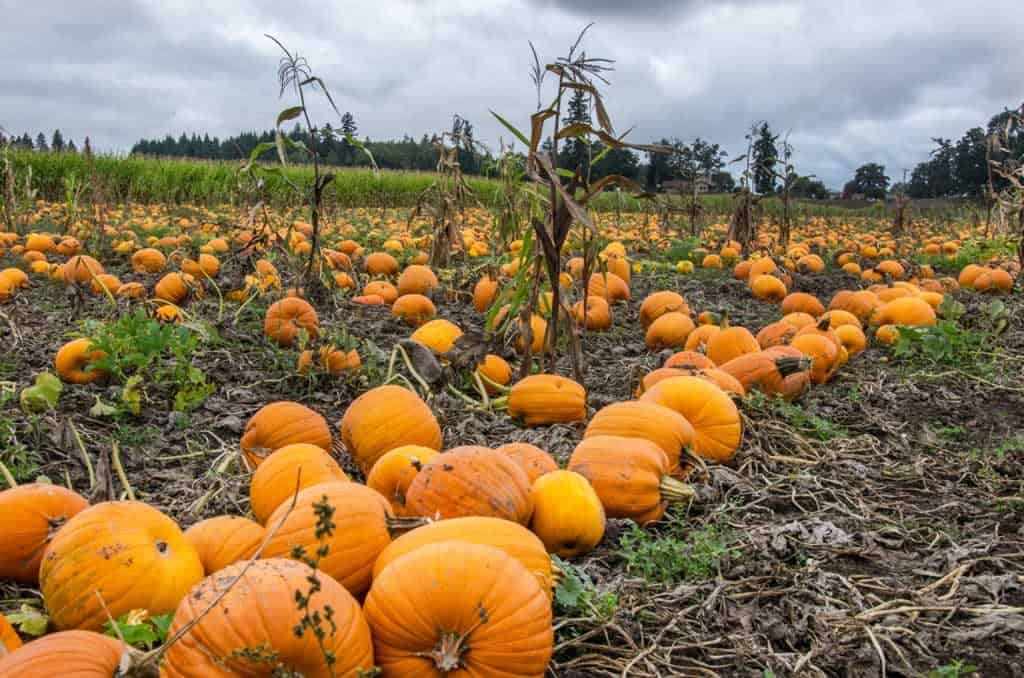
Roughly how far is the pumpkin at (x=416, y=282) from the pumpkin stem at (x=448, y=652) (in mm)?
5773

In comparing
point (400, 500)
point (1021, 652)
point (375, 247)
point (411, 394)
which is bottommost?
point (1021, 652)

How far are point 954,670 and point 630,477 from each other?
119 centimetres

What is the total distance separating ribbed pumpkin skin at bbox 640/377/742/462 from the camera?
3.56 m

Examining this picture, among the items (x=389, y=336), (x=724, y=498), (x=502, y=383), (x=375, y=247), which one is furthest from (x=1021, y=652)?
(x=375, y=247)

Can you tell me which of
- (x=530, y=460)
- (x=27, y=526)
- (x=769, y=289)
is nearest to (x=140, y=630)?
(x=27, y=526)

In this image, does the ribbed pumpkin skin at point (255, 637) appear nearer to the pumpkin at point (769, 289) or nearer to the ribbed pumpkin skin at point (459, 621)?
the ribbed pumpkin skin at point (459, 621)

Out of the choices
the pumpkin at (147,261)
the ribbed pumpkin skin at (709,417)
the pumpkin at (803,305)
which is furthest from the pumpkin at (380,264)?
the ribbed pumpkin skin at (709,417)

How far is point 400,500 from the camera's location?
107 inches

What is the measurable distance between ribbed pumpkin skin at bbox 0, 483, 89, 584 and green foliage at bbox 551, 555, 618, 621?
1435 mm

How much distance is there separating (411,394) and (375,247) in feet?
26.7

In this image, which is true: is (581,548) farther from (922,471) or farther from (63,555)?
(922,471)

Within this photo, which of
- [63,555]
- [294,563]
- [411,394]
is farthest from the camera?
[411,394]

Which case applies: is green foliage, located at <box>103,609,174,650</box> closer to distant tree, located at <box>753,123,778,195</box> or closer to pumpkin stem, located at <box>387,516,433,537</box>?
pumpkin stem, located at <box>387,516,433,537</box>

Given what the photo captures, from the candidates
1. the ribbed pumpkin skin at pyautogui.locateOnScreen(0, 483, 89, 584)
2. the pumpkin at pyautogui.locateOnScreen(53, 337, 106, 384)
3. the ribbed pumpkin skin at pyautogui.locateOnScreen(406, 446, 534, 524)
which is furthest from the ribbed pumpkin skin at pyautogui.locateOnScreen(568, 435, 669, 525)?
the pumpkin at pyautogui.locateOnScreen(53, 337, 106, 384)
